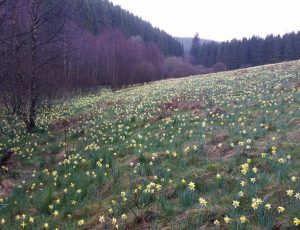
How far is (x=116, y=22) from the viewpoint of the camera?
4218 inches

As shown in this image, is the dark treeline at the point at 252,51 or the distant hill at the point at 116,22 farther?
the dark treeline at the point at 252,51

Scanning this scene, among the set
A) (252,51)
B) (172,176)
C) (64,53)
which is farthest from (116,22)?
(172,176)

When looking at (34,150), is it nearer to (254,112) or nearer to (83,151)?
(83,151)

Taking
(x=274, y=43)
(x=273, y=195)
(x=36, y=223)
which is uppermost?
(x=274, y=43)

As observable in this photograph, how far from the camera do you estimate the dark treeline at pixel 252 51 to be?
9462 centimetres

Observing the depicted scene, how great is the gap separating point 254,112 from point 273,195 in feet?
22.9

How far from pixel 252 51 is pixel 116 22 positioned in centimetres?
4268

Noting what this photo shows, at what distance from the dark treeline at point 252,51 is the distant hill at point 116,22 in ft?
43.4

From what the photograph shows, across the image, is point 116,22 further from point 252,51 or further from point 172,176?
point 172,176

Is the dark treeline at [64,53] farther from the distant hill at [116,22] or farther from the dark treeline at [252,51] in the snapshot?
the dark treeline at [252,51]

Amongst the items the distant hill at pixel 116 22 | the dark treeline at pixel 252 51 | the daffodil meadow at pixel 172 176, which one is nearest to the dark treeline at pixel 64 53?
the distant hill at pixel 116 22

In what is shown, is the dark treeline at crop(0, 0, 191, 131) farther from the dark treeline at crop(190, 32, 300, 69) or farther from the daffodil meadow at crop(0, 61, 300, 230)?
the dark treeline at crop(190, 32, 300, 69)

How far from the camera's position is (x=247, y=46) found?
107m

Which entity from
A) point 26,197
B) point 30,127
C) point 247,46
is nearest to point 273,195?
point 26,197
